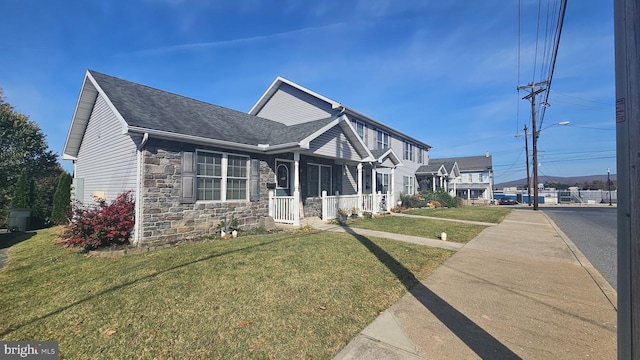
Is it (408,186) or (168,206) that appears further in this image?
Answer: (408,186)

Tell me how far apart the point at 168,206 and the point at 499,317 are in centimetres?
831

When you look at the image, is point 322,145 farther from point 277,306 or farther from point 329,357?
point 329,357

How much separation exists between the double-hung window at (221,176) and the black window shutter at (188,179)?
0.91 ft

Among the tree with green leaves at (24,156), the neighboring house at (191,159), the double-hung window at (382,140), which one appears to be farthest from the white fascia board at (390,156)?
the tree with green leaves at (24,156)

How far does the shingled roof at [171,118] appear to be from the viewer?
8.04 m

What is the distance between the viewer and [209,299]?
3.95 meters

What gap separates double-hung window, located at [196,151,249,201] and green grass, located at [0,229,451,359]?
103 inches

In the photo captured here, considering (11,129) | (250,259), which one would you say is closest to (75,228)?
(250,259)

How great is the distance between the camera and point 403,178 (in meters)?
24.4

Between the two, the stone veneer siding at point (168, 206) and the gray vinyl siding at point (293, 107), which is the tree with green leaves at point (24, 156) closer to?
the stone veneer siding at point (168, 206)

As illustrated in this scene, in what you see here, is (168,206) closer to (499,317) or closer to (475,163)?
(499,317)

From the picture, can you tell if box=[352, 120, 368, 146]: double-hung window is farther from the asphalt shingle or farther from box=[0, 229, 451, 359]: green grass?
box=[0, 229, 451, 359]: green grass

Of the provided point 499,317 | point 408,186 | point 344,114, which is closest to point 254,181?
point 499,317

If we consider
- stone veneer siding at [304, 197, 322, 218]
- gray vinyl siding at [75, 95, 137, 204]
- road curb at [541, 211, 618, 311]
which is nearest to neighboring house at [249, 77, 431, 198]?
stone veneer siding at [304, 197, 322, 218]
